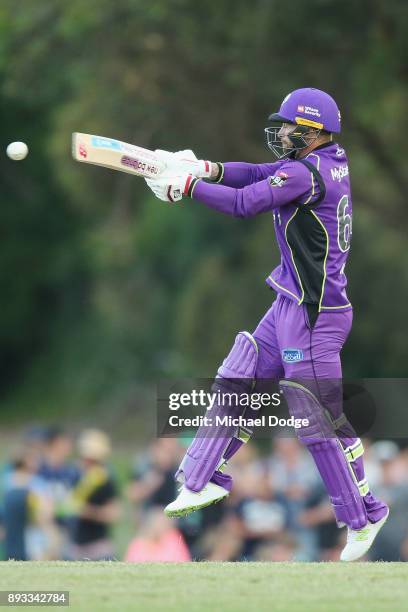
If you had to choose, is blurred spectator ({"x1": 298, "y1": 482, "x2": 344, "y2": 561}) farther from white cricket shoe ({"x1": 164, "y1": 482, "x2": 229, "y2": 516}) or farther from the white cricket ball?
the white cricket ball

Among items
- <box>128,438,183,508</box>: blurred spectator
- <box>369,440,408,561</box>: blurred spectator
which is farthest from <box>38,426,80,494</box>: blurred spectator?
<box>369,440,408,561</box>: blurred spectator

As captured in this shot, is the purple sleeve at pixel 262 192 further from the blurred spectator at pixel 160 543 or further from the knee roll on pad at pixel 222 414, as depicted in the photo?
the blurred spectator at pixel 160 543

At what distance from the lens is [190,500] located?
8.77 m

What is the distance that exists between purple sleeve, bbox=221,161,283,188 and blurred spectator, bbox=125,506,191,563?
3989 mm

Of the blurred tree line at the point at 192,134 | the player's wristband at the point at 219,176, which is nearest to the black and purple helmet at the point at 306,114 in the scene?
the player's wristband at the point at 219,176

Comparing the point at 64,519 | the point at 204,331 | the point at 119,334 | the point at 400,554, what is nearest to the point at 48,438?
the point at 64,519

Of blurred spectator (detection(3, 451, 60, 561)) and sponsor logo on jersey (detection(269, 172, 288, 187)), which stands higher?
sponsor logo on jersey (detection(269, 172, 288, 187))

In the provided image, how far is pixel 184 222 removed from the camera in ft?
104

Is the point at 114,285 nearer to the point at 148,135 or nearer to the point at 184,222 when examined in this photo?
the point at 184,222

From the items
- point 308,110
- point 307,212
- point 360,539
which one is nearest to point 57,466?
point 360,539

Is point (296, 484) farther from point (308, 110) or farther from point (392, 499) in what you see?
point (308, 110)

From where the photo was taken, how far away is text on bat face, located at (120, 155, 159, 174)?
8422 mm

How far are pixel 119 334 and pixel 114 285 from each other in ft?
7.39

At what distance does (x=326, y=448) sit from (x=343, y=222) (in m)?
1.43
